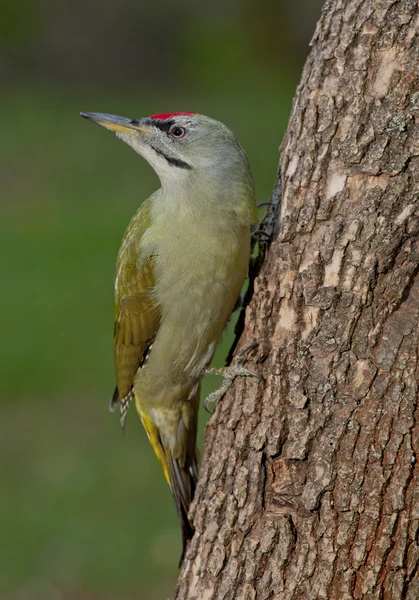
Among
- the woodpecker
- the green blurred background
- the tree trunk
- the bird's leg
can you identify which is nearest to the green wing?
the woodpecker

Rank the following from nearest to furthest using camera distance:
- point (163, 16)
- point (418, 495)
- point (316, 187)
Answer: point (418, 495) → point (316, 187) → point (163, 16)

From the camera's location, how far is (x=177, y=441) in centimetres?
474

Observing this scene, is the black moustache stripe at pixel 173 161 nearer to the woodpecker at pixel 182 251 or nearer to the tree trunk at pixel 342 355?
the woodpecker at pixel 182 251

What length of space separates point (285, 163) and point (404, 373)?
95cm

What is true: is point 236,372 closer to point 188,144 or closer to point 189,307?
point 189,307

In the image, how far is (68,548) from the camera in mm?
5945

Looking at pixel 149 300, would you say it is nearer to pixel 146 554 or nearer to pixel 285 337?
pixel 285 337

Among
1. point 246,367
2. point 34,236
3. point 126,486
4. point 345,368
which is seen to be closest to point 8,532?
point 126,486

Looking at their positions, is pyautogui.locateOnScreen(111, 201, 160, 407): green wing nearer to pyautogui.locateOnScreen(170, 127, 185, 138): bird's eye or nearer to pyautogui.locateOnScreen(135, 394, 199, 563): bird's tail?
pyautogui.locateOnScreen(135, 394, 199, 563): bird's tail

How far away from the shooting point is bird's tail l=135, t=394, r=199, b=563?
4.72 meters

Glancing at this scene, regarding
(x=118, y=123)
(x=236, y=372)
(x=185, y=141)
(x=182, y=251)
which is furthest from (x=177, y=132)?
(x=236, y=372)

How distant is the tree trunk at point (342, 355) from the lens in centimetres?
315

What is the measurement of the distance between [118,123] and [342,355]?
5.17 ft

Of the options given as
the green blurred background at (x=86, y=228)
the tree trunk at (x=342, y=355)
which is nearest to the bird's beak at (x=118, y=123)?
the tree trunk at (x=342, y=355)
